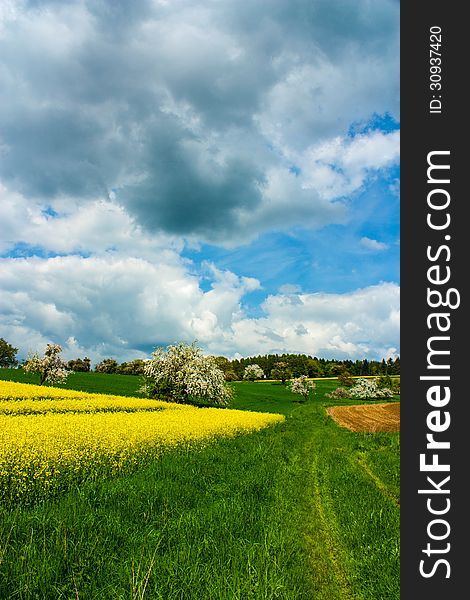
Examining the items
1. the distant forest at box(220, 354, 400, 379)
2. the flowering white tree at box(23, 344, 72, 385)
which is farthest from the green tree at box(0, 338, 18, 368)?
the flowering white tree at box(23, 344, 72, 385)

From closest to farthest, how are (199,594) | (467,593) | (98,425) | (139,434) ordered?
(467,593) → (199,594) → (139,434) → (98,425)

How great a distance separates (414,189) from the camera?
426 centimetres

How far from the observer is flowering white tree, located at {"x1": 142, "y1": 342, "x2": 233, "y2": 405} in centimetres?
4151

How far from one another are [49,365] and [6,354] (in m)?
94.5

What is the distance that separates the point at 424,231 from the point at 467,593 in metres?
3.38

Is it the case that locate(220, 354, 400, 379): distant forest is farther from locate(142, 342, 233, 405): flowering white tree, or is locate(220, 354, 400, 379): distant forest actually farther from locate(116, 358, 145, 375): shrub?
locate(142, 342, 233, 405): flowering white tree

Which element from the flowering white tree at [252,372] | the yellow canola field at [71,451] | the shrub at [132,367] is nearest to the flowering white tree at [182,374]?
the yellow canola field at [71,451]

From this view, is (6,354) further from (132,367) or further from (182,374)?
(182,374)

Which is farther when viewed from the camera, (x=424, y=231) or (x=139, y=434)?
(x=139, y=434)

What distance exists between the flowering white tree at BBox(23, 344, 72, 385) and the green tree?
298 feet

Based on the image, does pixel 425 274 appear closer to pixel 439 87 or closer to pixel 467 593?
pixel 439 87

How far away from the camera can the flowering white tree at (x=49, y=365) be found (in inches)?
1874

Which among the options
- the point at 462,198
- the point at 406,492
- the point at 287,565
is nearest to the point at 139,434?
the point at 287,565

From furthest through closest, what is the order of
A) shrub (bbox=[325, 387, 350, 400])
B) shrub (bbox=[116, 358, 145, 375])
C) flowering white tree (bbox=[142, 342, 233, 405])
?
shrub (bbox=[116, 358, 145, 375]) → shrub (bbox=[325, 387, 350, 400]) → flowering white tree (bbox=[142, 342, 233, 405])
